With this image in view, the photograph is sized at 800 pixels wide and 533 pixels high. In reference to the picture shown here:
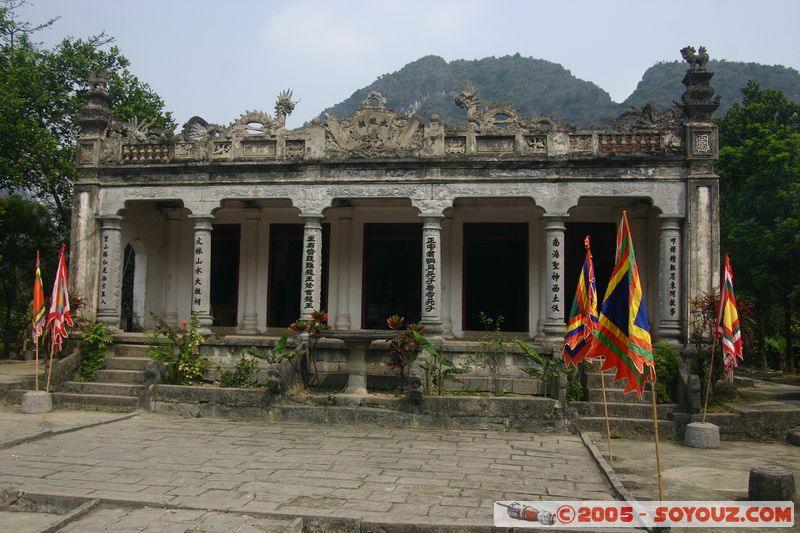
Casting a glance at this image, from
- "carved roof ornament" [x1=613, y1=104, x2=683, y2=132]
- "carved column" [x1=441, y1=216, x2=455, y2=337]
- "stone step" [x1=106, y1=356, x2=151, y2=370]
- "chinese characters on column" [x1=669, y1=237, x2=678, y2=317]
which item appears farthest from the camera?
"carved column" [x1=441, y1=216, x2=455, y2=337]

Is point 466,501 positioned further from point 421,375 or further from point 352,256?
point 352,256

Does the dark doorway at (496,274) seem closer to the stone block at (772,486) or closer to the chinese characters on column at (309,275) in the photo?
the chinese characters on column at (309,275)

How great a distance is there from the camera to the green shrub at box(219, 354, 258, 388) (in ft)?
38.7

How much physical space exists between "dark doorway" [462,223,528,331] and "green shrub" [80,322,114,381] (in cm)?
777

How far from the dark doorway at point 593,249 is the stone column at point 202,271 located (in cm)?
802

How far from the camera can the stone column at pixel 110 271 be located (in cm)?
1352

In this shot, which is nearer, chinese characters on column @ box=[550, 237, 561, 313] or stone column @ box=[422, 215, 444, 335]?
chinese characters on column @ box=[550, 237, 561, 313]

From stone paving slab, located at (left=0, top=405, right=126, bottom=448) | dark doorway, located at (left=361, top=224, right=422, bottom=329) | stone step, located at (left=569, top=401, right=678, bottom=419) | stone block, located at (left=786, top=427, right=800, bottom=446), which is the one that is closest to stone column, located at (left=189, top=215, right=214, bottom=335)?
stone paving slab, located at (left=0, top=405, right=126, bottom=448)

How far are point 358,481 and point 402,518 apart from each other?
1.37 meters

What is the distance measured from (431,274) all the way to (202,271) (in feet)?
16.3

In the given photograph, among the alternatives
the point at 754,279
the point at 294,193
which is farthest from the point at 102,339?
the point at 754,279

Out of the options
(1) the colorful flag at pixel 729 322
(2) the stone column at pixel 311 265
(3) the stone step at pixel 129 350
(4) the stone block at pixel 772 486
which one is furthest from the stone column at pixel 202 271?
(4) the stone block at pixel 772 486

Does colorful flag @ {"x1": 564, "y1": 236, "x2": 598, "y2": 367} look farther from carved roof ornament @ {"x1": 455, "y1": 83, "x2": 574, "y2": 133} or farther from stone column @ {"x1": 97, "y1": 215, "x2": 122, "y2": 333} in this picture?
stone column @ {"x1": 97, "y1": 215, "x2": 122, "y2": 333}

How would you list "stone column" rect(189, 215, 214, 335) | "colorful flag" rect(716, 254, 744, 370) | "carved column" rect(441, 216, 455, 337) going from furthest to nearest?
"carved column" rect(441, 216, 455, 337)
"stone column" rect(189, 215, 214, 335)
"colorful flag" rect(716, 254, 744, 370)
